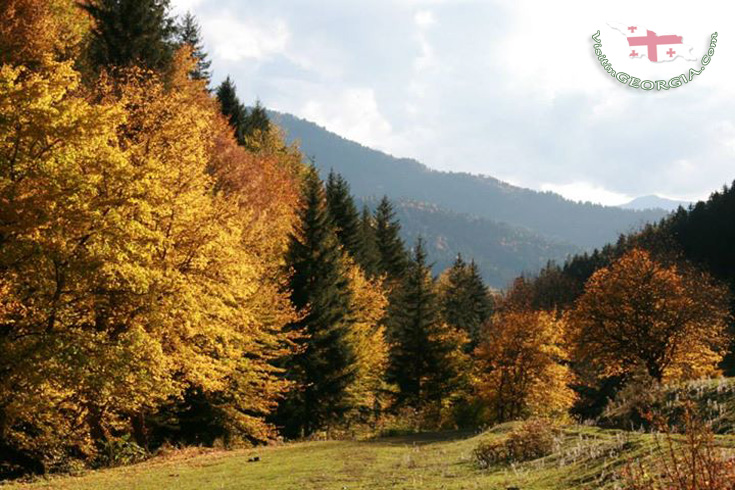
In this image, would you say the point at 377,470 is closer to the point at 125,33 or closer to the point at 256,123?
the point at 125,33

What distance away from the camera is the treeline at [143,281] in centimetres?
1655

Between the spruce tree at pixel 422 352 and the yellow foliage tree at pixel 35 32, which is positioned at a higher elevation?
the yellow foliage tree at pixel 35 32

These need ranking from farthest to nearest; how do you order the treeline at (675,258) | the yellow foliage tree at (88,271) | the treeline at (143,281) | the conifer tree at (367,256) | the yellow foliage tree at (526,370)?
the treeline at (675,258) → the conifer tree at (367,256) → the yellow foliage tree at (526,370) → the treeline at (143,281) → the yellow foliage tree at (88,271)

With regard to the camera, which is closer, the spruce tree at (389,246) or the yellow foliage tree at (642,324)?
the yellow foliage tree at (642,324)

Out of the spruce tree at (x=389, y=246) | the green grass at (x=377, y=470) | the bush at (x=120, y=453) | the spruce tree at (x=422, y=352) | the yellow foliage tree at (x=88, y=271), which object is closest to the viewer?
the green grass at (x=377, y=470)

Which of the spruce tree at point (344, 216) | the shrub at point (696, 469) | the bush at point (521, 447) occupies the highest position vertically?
the spruce tree at point (344, 216)

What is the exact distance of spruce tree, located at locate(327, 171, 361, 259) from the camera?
61.9 m

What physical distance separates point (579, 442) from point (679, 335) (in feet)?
95.1

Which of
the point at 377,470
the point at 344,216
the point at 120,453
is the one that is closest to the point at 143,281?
the point at 377,470

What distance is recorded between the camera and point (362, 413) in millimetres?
51500

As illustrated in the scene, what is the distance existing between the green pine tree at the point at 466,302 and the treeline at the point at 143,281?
17.6 metres

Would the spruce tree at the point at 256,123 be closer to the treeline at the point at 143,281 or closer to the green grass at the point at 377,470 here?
the treeline at the point at 143,281

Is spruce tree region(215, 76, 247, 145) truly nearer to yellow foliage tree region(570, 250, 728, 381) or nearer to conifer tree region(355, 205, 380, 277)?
conifer tree region(355, 205, 380, 277)

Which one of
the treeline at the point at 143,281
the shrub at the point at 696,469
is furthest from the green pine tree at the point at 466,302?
the shrub at the point at 696,469
